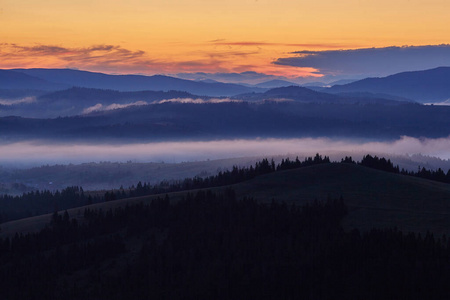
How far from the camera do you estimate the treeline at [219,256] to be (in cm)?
12062

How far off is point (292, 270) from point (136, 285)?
32.0 m

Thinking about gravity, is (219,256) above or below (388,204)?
below

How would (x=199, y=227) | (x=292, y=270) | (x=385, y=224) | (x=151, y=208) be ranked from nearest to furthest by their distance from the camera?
1. (x=292, y=270)
2. (x=385, y=224)
3. (x=199, y=227)
4. (x=151, y=208)

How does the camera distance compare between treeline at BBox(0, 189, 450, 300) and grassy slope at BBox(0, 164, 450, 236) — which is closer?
treeline at BBox(0, 189, 450, 300)

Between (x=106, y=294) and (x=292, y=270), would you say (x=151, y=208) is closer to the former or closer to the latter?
(x=106, y=294)

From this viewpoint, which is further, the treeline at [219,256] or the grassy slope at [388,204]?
the grassy slope at [388,204]

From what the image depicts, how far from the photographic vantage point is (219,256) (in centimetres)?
14875

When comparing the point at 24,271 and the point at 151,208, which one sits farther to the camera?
the point at 151,208

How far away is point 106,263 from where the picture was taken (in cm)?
15388

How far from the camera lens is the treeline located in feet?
396

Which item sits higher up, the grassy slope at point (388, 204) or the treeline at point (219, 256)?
the grassy slope at point (388, 204)

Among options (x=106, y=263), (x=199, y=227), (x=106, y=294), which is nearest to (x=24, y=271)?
(x=106, y=263)

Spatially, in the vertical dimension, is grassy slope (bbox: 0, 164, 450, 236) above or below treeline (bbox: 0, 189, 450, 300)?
above

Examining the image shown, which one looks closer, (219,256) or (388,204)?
(219,256)
